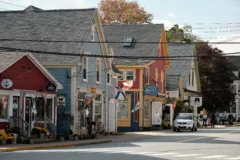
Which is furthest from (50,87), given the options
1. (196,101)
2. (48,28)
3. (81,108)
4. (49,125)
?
(196,101)

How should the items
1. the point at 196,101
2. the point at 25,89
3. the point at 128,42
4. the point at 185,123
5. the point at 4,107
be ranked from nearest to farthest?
the point at 4,107, the point at 25,89, the point at 185,123, the point at 128,42, the point at 196,101

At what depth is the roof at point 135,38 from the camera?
56.1 metres

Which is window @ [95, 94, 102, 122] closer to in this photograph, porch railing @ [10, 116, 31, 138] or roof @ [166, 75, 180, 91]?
porch railing @ [10, 116, 31, 138]

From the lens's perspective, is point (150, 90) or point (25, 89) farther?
point (150, 90)

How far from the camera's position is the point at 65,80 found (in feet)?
127

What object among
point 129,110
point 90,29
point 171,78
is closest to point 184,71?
point 171,78

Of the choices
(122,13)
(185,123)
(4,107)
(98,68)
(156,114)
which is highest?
(122,13)

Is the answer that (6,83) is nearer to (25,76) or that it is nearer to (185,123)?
(25,76)

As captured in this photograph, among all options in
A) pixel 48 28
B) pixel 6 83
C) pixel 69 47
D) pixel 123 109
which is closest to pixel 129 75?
pixel 123 109

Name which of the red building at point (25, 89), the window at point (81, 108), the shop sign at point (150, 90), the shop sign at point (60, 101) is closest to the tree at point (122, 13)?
the shop sign at point (150, 90)

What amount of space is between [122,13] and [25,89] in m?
44.0

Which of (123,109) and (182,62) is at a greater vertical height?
(182,62)

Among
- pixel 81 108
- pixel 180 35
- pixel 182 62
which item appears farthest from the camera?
pixel 180 35

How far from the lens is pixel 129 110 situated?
5422 cm
